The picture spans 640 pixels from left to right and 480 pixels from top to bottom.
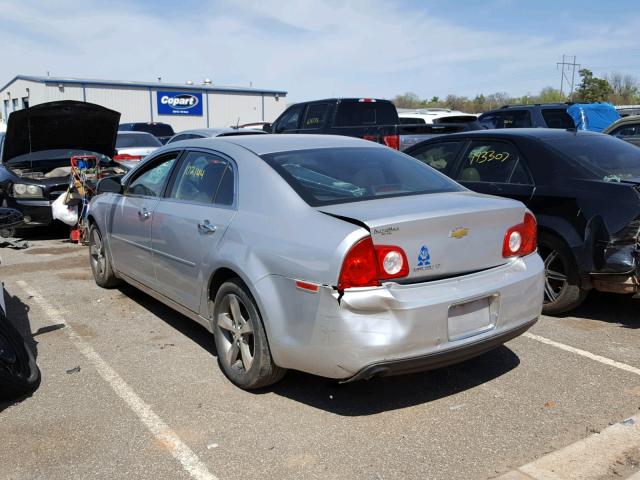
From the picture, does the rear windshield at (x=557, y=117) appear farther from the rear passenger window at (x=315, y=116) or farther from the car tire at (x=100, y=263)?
the car tire at (x=100, y=263)

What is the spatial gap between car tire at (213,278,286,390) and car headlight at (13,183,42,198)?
20.0ft

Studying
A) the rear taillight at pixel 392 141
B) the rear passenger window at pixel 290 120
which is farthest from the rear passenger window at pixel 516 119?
the rear passenger window at pixel 290 120

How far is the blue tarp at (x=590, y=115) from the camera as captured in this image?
14156mm

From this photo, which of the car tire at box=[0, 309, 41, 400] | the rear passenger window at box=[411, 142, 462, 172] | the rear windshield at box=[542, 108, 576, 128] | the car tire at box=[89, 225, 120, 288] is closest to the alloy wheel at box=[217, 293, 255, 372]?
the car tire at box=[0, 309, 41, 400]

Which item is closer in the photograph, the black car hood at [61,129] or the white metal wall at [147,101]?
the black car hood at [61,129]

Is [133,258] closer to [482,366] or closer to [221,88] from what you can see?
[482,366]

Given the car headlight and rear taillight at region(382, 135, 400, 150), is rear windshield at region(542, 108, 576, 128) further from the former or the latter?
the car headlight

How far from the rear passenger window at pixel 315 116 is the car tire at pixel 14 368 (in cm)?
873

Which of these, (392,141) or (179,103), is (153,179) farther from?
(179,103)

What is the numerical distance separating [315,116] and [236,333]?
346 inches

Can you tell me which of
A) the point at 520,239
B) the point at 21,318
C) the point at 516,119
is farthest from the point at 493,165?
the point at 516,119

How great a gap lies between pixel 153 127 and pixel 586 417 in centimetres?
2333

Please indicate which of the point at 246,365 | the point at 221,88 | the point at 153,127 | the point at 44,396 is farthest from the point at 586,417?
the point at 221,88

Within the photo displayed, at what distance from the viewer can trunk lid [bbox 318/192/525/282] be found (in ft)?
10.7
